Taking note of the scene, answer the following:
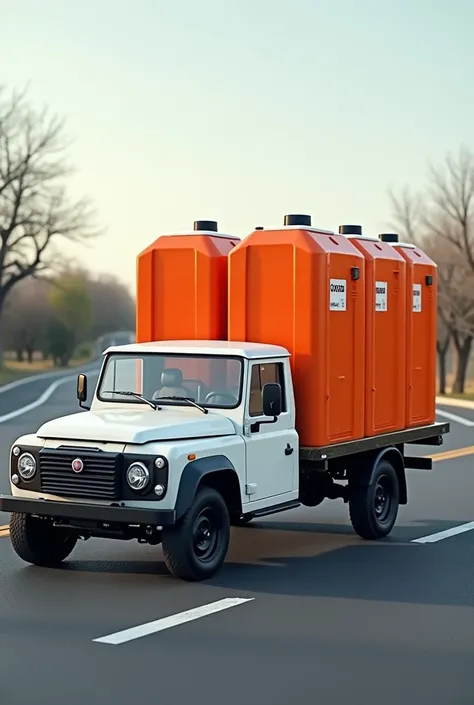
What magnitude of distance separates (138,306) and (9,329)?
92212 mm

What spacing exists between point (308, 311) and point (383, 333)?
1730 mm

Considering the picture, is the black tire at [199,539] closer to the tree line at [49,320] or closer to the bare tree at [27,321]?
the tree line at [49,320]

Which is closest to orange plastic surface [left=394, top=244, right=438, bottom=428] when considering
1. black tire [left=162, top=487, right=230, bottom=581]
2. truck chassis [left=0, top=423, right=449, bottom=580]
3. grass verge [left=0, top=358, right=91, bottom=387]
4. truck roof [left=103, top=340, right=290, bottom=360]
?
truck chassis [left=0, top=423, right=449, bottom=580]

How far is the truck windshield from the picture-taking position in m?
11.1

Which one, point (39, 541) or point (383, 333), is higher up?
point (383, 333)

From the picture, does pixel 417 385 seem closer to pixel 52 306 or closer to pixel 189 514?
pixel 189 514

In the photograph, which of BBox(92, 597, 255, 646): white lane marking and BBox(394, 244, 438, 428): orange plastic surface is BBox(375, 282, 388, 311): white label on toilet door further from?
BBox(92, 597, 255, 646): white lane marking

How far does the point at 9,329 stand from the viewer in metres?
103

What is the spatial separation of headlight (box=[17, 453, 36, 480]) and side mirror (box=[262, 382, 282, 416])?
204 cm

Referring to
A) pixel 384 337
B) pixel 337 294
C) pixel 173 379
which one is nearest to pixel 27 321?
pixel 384 337

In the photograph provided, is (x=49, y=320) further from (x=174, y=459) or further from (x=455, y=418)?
(x=174, y=459)

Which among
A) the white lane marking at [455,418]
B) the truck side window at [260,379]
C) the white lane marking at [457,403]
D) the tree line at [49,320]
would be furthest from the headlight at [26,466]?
the tree line at [49,320]

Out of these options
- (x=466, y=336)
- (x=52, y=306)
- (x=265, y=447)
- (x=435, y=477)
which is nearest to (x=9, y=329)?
(x=52, y=306)

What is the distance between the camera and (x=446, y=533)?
13.1m
